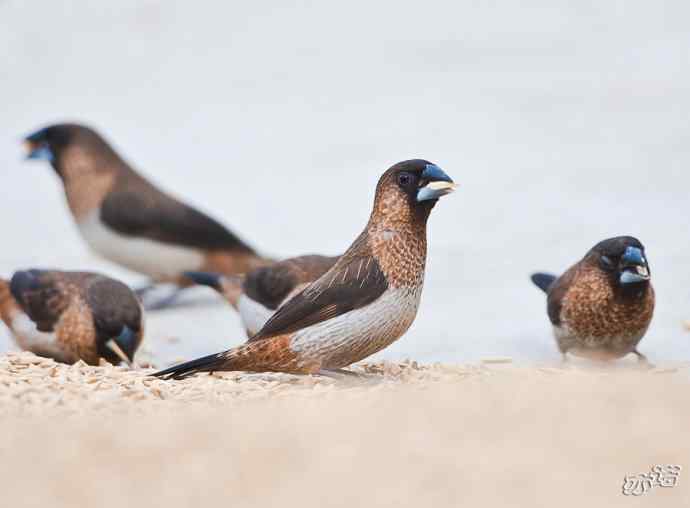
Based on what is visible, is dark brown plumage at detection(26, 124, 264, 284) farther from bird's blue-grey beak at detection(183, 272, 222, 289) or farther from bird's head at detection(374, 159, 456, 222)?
bird's head at detection(374, 159, 456, 222)

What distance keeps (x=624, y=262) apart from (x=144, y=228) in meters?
3.18

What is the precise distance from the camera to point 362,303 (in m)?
4.54

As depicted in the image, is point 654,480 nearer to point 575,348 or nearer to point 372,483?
point 372,483

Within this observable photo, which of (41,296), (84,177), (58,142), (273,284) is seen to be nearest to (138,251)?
(84,177)

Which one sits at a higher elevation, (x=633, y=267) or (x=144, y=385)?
(x=633, y=267)

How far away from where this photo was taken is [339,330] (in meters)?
4.54

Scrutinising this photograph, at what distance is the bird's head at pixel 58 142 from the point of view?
7.79 meters

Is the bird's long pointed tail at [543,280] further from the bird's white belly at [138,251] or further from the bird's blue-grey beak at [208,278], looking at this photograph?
the bird's white belly at [138,251]

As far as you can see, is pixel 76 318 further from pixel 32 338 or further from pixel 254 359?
pixel 254 359

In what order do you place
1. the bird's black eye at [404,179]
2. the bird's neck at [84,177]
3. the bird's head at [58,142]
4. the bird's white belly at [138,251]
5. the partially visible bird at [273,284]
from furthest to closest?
the bird's head at [58,142] → the bird's neck at [84,177] → the bird's white belly at [138,251] → the partially visible bird at [273,284] → the bird's black eye at [404,179]

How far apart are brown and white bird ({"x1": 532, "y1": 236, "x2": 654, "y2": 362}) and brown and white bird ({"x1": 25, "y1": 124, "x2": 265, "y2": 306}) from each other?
251cm

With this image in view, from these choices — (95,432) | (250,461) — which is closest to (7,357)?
(95,432)

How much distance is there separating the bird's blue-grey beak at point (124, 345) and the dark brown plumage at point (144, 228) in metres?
1.86

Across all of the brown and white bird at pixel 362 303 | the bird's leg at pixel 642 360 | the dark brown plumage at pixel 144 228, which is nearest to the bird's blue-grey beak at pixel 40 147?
the dark brown plumage at pixel 144 228
